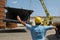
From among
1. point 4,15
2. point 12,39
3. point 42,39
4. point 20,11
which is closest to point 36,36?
point 42,39

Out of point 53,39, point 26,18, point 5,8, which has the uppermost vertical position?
point 5,8

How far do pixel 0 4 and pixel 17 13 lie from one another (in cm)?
238

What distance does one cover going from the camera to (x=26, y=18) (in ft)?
58.9

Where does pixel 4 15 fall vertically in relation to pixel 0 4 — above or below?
below

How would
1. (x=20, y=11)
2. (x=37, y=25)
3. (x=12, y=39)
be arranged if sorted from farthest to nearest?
(x=20, y=11) → (x=12, y=39) → (x=37, y=25)

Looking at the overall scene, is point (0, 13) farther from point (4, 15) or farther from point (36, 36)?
point (36, 36)

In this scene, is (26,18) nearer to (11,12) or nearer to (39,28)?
(11,12)

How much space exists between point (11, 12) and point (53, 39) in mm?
7291

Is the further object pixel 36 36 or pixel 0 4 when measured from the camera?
pixel 0 4

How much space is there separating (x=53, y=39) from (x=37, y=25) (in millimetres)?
8091

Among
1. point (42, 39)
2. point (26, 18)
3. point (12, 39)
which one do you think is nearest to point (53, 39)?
point (12, 39)

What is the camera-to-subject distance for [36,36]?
14.1 feet

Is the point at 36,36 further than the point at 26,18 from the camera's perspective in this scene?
No

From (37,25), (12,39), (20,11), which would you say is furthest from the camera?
(20,11)
